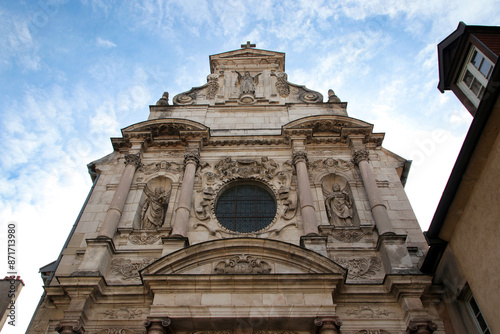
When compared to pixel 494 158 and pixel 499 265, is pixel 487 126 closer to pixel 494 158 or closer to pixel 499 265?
pixel 494 158

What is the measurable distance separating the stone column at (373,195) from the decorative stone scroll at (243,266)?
323 centimetres

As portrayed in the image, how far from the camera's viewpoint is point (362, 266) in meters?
9.65

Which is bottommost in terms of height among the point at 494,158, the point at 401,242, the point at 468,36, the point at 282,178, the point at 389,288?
the point at 389,288

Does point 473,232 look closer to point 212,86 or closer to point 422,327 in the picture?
point 422,327

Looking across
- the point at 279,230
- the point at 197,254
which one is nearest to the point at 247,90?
the point at 279,230

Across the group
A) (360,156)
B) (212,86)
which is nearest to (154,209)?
(360,156)

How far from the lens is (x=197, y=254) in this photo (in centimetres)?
920

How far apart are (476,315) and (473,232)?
6.15 feet

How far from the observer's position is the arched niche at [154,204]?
1134 centimetres

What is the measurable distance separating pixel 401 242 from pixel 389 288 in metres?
1.38

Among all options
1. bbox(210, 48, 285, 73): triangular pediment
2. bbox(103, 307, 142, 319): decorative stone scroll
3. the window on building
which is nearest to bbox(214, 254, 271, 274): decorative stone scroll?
bbox(103, 307, 142, 319): decorative stone scroll

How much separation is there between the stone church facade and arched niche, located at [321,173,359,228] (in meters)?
0.04

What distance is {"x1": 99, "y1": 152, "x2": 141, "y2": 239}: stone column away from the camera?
409 inches

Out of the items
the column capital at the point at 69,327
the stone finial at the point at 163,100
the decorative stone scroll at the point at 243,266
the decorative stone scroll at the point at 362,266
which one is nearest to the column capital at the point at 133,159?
the stone finial at the point at 163,100
